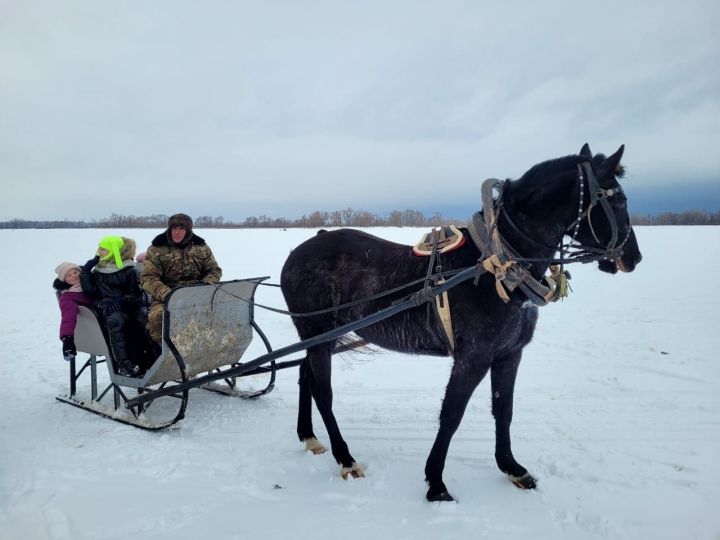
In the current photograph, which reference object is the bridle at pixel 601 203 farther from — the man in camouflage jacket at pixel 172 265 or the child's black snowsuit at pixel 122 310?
the child's black snowsuit at pixel 122 310

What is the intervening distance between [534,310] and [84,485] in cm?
374

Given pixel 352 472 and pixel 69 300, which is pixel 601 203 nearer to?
pixel 352 472

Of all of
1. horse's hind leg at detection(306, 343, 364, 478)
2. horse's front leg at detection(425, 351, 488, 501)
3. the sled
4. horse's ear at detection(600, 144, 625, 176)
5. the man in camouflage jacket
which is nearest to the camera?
horse's ear at detection(600, 144, 625, 176)

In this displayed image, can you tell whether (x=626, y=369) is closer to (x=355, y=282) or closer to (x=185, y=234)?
(x=355, y=282)

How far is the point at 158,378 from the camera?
4488mm

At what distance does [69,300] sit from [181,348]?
1.45 meters

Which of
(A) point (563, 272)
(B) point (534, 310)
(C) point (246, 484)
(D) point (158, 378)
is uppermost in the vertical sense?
(A) point (563, 272)

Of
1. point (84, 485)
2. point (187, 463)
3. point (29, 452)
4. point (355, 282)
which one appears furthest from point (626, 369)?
point (29, 452)

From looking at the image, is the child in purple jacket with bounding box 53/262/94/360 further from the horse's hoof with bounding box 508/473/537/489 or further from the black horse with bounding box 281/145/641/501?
the horse's hoof with bounding box 508/473/537/489

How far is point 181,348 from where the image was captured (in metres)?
4.39

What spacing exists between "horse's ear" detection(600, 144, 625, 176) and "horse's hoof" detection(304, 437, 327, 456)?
323 centimetres

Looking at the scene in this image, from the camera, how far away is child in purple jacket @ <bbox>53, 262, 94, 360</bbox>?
465 centimetres

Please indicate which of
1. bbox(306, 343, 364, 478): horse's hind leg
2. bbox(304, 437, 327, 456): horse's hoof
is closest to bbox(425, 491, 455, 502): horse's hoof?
bbox(306, 343, 364, 478): horse's hind leg

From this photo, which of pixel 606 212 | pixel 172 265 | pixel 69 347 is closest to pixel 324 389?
pixel 172 265
